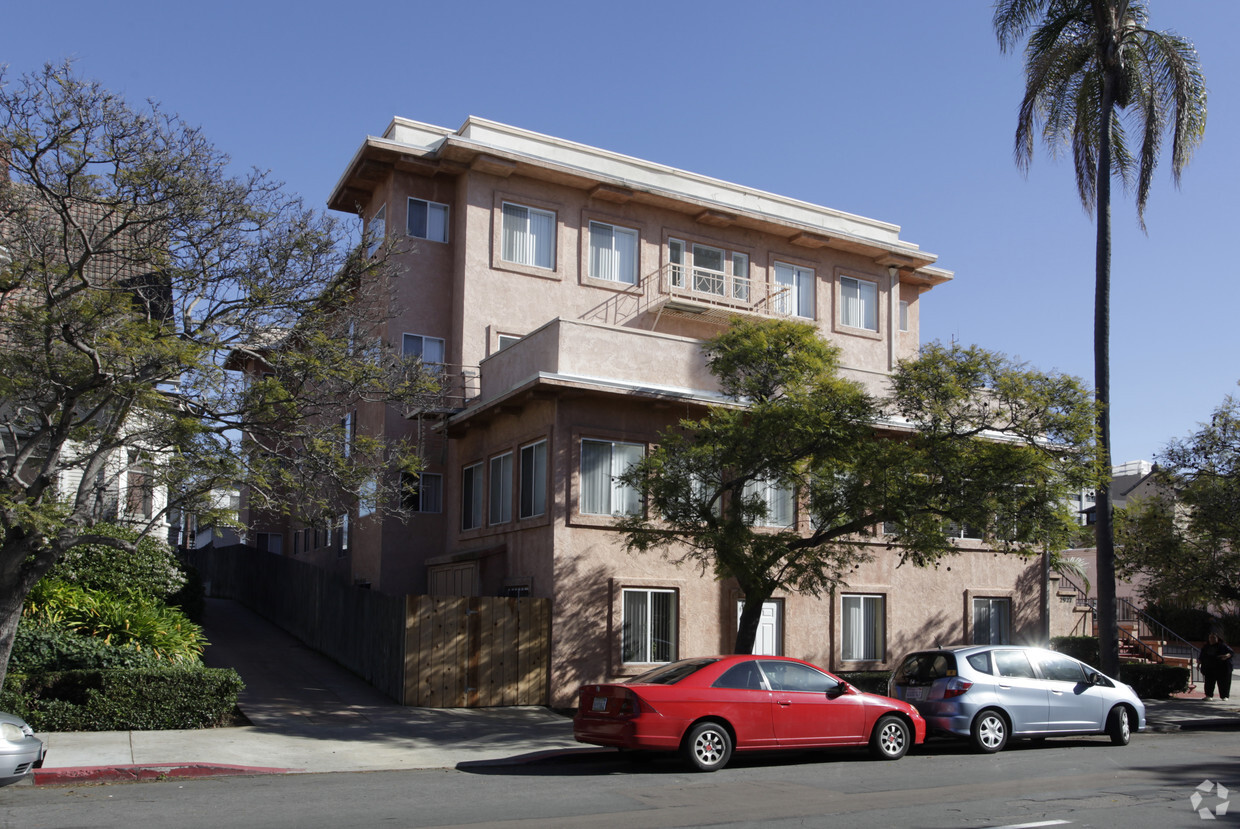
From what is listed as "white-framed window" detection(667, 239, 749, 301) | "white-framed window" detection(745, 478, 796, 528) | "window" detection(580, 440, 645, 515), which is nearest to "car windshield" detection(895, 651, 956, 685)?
"white-framed window" detection(745, 478, 796, 528)

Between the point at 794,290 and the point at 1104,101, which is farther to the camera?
the point at 794,290

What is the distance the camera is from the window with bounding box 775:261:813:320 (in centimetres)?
2778

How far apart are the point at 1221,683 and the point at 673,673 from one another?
15.0 meters

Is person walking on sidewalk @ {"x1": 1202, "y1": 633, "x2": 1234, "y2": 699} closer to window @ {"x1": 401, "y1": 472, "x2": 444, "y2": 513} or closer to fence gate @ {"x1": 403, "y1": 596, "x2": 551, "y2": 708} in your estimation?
fence gate @ {"x1": 403, "y1": 596, "x2": 551, "y2": 708}

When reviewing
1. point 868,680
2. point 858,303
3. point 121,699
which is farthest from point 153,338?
point 858,303

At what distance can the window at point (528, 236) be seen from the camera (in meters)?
24.9

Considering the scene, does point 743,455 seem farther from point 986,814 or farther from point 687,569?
point 986,814

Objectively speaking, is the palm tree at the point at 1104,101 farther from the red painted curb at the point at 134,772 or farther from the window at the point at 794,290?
the red painted curb at the point at 134,772

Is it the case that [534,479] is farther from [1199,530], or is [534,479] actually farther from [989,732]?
[1199,530]

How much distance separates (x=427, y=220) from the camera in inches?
985

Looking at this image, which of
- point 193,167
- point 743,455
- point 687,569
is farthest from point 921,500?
point 193,167

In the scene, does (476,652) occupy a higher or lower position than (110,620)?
lower

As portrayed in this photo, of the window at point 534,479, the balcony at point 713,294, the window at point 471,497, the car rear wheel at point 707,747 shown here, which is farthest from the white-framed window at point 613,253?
the car rear wheel at point 707,747

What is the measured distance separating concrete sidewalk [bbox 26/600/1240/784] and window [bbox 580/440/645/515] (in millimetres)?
3850
